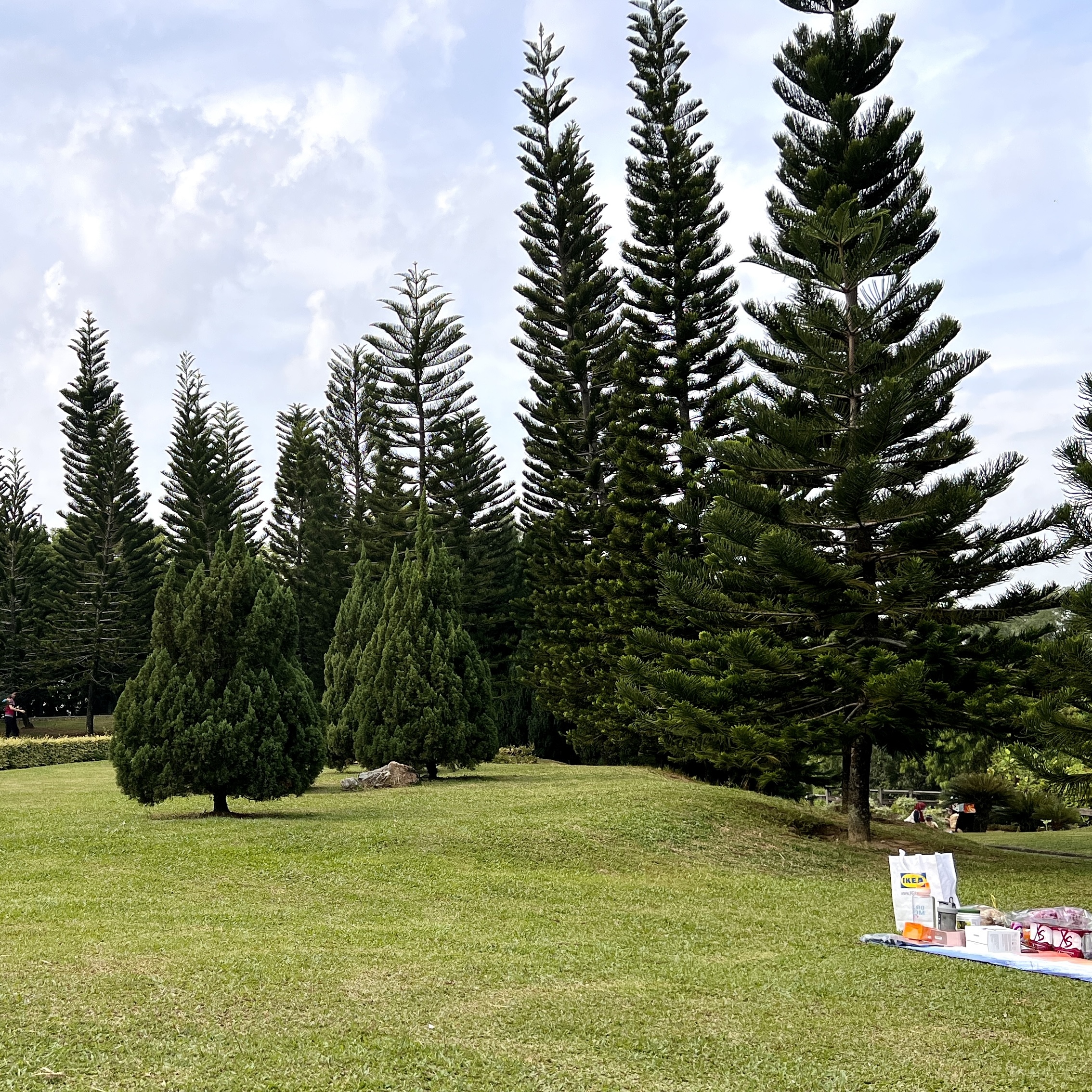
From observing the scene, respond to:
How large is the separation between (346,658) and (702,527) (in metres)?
8.56

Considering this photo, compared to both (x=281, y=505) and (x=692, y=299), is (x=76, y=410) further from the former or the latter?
(x=692, y=299)

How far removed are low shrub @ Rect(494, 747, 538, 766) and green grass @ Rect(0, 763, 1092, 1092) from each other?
1015 cm

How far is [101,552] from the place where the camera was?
3052cm

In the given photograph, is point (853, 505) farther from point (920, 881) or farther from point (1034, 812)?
point (1034, 812)

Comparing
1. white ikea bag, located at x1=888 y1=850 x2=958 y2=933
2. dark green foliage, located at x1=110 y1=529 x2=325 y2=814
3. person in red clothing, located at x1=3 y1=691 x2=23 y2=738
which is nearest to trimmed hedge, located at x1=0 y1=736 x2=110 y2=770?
person in red clothing, located at x1=3 y1=691 x2=23 y2=738

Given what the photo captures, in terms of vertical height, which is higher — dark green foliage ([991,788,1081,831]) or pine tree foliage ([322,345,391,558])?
pine tree foliage ([322,345,391,558])

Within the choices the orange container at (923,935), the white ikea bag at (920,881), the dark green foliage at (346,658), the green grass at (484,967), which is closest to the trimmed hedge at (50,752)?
the dark green foliage at (346,658)

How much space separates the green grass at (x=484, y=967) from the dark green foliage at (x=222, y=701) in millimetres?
439

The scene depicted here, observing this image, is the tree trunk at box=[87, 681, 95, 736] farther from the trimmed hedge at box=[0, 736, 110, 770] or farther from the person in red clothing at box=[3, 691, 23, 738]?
the trimmed hedge at box=[0, 736, 110, 770]

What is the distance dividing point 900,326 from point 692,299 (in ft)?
21.6

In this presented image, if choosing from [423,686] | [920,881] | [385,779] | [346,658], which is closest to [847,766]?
[423,686]

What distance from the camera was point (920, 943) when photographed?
627 cm

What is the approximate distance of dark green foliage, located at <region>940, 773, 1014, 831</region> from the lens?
792 inches

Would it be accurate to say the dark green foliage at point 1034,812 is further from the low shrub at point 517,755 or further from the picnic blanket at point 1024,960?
the picnic blanket at point 1024,960
